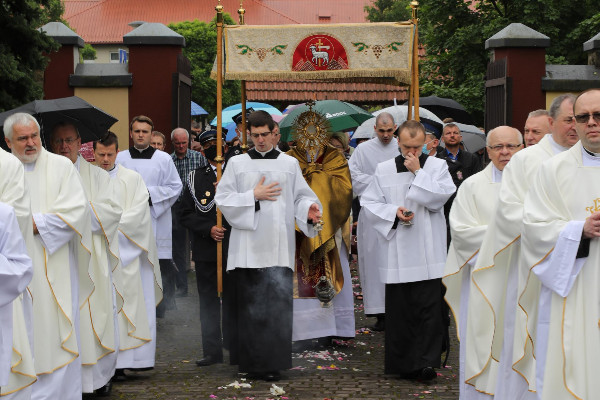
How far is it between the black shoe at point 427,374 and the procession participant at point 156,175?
372 centimetres

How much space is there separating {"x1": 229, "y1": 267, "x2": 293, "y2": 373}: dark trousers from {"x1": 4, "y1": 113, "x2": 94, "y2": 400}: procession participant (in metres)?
1.66

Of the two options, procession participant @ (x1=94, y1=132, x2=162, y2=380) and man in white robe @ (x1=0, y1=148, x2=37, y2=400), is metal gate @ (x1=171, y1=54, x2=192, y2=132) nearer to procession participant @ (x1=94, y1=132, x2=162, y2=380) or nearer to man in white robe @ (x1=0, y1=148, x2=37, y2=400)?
procession participant @ (x1=94, y1=132, x2=162, y2=380)

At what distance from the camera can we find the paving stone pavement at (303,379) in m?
7.98

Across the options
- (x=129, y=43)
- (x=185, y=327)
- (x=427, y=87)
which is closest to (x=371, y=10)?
(x=427, y=87)

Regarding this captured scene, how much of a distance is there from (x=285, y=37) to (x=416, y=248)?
218cm

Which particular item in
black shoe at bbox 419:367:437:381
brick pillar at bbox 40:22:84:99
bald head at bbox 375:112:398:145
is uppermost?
brick pillar at bbox 40:22:84:99

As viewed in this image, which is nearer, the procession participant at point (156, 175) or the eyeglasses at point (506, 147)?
the eyeglasses at point (506, 147)

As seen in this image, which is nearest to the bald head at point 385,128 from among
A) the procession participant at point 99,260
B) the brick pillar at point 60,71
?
the procession participant at point 99,260

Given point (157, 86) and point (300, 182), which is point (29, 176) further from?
point (157, 86)

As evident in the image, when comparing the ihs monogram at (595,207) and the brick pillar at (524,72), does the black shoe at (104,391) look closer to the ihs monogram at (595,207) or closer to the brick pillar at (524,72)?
the ihs monogram at (595,207)

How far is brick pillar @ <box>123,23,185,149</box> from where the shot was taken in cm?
1505

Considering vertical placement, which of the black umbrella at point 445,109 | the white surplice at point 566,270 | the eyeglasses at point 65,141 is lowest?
the white surplice at point 566,270

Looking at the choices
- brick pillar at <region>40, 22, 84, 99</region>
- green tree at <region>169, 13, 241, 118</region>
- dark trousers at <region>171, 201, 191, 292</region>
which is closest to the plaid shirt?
dark trousers at <region>171, 201, 191, 292</region>

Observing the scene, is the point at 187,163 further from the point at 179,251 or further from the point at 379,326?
the point at 379,326
